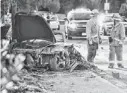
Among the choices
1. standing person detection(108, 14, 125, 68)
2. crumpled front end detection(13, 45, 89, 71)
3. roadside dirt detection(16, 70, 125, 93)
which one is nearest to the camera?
roadside dirt detection(16, 70, 125, 93)

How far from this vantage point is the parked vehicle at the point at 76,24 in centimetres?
2617

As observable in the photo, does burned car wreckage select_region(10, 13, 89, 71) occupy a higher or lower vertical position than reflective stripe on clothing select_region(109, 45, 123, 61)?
higher

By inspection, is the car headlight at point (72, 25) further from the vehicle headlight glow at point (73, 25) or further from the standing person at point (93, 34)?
the standing person at point (93, 34)

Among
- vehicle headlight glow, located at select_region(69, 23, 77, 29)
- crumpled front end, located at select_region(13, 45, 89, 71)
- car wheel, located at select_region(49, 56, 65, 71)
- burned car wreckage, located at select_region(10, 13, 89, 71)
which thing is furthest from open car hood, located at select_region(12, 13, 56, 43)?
vehicle headlight glow, located at select_region(69, 23, 77, 29)

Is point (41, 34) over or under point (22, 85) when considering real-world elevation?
over

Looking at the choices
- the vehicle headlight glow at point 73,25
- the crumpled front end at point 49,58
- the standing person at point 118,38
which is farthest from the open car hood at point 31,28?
the vehicle headlight glow at point 73,25

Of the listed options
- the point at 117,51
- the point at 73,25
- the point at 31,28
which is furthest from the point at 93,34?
the point at 73,25

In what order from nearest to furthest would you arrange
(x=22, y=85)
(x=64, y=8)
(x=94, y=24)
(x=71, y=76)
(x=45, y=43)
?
(x=22, y=85)
(x=71, y=76)
(x=45, y=43)
(x=94, y=24)
(x=64, y=8)

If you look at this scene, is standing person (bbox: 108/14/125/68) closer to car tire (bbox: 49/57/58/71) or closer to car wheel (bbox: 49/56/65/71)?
car wheel (bbox: 49/56/65/71)

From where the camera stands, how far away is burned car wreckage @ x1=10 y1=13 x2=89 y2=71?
1080cm

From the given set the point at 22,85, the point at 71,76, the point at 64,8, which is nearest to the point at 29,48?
the point at 71,76

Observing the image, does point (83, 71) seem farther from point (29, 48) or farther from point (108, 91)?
point (108, 91)

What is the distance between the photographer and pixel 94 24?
42.3 ft

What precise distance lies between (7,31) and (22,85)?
381cm
